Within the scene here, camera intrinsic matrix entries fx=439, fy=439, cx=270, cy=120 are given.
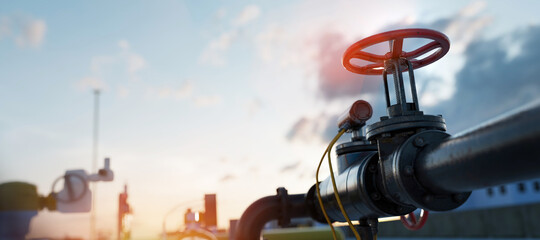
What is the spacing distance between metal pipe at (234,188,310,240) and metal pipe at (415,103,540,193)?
1.41m

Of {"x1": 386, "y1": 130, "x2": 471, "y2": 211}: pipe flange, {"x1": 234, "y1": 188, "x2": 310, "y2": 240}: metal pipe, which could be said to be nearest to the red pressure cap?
{"x1": 386, "y1": 130, "x2": 471, "y2": 211}: pipe flange

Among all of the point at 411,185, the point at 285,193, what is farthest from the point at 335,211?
the point at 411,185

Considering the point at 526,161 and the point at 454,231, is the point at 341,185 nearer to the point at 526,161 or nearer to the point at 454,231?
the point at 526,161

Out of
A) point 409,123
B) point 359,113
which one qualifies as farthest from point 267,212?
point 409,123

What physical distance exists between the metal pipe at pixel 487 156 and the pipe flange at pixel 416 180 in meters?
0.05

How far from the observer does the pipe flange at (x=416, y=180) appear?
5.83ft

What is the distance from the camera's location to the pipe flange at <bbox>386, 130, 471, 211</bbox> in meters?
1.78

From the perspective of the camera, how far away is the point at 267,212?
3043 millimetres

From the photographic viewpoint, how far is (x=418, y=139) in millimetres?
1826

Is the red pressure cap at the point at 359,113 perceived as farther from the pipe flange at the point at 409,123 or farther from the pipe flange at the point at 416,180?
the pipe flange at the point at 416,180

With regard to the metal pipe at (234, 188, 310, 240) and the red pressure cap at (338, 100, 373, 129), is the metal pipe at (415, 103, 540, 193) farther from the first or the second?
the metal pipe at (234, 188, 310, 240)

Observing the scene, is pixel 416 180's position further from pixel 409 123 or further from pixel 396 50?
pixel 396 50

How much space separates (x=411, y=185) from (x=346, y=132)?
1.00 metres

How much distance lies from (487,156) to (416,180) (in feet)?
1.45
